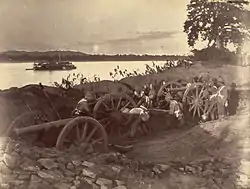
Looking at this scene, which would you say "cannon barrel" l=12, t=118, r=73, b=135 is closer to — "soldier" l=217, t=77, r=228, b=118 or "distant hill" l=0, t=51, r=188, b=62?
"distant hill" l=0, t=51, r=188, b=62

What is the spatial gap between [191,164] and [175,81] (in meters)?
0.31

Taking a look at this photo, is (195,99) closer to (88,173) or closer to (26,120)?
(88,173)

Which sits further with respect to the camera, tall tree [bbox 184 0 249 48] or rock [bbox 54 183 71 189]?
tall tree [bbox 184 0 249 48]

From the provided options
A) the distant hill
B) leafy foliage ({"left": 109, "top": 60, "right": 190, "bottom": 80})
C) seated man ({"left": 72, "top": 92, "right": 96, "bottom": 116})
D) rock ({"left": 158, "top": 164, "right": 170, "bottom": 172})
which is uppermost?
the distant hill

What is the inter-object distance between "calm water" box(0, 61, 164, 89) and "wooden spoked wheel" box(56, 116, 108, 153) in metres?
0.16

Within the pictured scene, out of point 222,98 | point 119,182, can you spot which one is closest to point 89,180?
point 119,182

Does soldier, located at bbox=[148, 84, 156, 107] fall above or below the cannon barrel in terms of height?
above

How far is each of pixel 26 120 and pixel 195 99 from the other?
62 centimetres

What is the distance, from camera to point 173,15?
170cm

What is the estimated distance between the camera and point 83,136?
5.36 ft

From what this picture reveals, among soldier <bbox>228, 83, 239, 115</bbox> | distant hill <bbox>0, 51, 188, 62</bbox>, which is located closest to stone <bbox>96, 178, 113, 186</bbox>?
distant hill <bbox>0, 51, 188, 62</bbox>

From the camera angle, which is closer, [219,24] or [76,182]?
[76,182]

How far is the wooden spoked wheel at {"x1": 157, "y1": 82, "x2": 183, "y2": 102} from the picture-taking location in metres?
1.73

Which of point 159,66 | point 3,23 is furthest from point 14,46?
point 159,66
